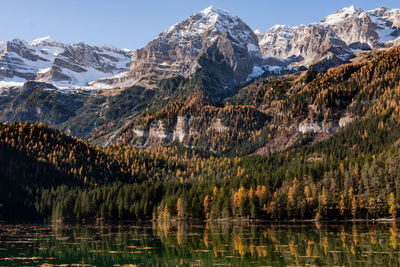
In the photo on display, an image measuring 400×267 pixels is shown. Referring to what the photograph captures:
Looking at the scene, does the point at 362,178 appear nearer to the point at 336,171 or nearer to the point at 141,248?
the point at 336,171

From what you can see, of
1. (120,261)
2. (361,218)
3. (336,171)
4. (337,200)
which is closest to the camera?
(120,261)

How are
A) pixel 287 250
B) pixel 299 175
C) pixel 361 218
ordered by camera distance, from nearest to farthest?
pixel 287 250, pixel 361 218, pixel 299 175

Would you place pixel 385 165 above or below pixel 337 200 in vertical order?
above

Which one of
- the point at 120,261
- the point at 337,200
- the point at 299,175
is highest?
the point at 299,175

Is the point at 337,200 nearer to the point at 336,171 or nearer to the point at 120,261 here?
the point at 336,171

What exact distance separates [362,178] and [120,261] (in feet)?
417

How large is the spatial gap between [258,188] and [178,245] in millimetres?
102357

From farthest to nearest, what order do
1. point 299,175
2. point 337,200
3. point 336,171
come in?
point 299,175
point 336,171
point 337,200

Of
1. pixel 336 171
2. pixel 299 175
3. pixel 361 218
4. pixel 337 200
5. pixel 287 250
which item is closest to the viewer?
pixel 287 250

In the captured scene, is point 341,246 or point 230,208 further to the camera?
point 230,208

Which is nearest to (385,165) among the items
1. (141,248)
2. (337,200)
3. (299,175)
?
(337,200)

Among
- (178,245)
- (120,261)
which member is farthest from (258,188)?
(120,261)

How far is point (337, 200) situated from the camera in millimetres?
159750

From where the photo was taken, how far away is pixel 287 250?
222 feet
